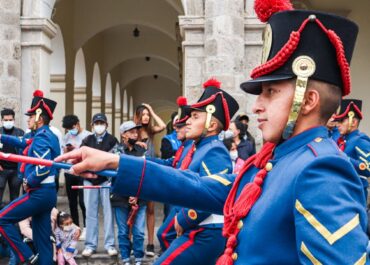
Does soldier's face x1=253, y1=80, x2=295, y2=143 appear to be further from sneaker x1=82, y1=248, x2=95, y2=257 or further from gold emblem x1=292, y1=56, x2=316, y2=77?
sneaker x1=82, y1=248, x2=95, y2=257

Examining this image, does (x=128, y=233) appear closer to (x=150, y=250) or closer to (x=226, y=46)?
(x=150, y=250)

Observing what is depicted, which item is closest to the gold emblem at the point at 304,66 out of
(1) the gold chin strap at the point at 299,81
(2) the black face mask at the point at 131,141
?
(1) the gold chin strap at the point at 299,81

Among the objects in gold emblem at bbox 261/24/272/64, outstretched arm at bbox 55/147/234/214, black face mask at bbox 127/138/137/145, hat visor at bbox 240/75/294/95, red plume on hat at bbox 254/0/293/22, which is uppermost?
red plume on hat at bbox 254/0/293/22

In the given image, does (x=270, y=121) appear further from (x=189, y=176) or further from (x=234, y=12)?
(x=234, y=12)

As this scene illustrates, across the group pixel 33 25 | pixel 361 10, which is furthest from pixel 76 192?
pixel 361 10

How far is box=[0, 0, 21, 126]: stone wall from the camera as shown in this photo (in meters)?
8.81

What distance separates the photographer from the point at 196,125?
4.43 meters

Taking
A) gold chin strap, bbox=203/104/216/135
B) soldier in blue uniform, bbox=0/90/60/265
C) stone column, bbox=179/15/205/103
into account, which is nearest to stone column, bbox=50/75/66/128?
stone column, bbox=179/15/205/103

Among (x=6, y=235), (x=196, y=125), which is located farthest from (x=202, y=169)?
(x=6, y=235)

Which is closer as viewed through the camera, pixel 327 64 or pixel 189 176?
pixel 327 64

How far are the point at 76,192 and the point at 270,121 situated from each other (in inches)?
261

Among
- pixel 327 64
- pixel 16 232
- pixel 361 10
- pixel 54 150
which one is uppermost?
pixel 361 10

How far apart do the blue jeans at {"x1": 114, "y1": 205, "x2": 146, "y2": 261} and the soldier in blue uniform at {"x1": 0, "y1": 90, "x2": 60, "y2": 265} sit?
35.2 inches

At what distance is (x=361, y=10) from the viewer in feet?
41.8
